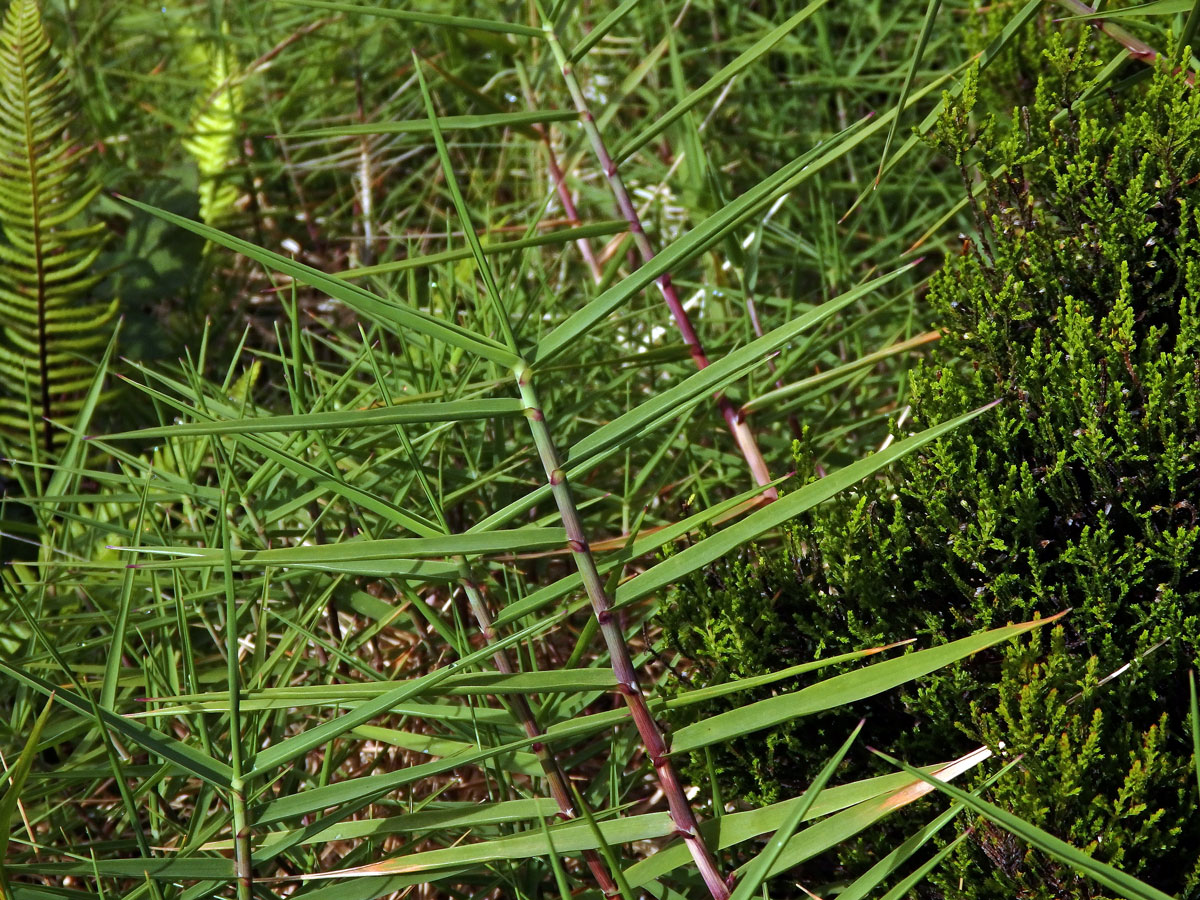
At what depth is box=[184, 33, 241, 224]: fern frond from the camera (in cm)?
360

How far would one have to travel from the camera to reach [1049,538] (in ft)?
4.58

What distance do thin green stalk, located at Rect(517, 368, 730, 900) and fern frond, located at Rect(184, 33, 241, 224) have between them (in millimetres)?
2681

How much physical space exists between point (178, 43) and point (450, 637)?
12.2ft

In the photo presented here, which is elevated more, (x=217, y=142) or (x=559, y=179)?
(x=559, y=179)

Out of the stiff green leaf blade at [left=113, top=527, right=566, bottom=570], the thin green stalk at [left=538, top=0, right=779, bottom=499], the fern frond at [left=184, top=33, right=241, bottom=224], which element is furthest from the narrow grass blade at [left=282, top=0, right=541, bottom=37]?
the fern frond at [left=184, top=33, right=241, bottom=224]

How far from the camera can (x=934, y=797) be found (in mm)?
1366

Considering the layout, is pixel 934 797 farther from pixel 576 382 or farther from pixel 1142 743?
pixel 576 382

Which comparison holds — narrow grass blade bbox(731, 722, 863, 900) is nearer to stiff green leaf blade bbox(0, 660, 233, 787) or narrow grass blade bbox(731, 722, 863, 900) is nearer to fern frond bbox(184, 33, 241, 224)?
stiff green leaf blade bbox(0, 660, 233, 787)

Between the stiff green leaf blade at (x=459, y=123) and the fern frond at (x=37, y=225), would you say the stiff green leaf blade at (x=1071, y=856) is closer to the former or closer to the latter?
the stiff green leaf blade at (x=459, y=123)

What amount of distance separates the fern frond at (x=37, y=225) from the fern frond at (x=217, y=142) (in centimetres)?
50

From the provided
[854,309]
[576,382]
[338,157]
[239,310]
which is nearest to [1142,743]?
[576,382]

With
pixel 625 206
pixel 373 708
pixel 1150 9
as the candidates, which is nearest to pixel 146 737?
pixel 373 708

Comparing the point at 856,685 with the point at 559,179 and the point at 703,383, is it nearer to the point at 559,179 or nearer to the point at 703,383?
the point at 703,383

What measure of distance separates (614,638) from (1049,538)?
1.95ft
